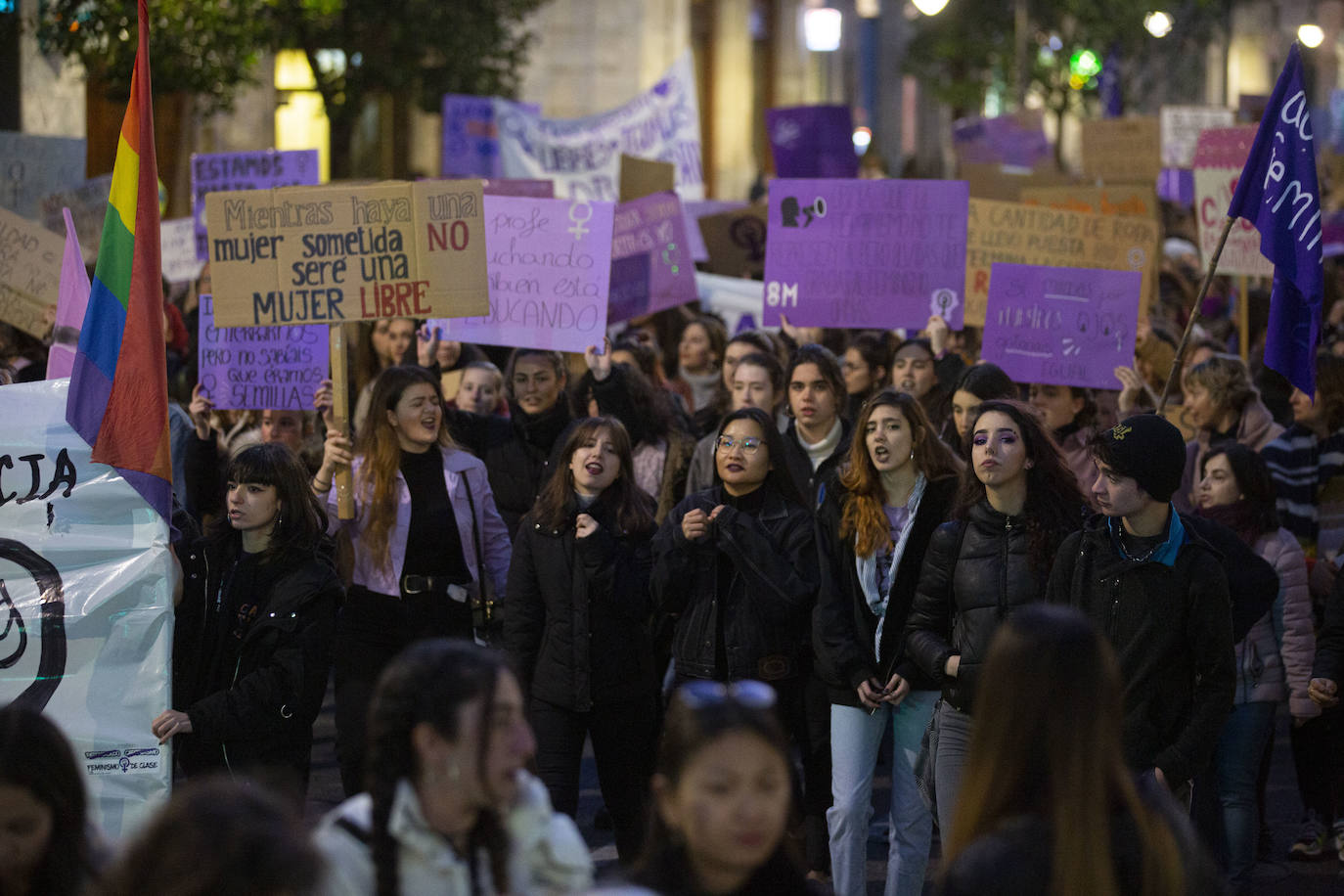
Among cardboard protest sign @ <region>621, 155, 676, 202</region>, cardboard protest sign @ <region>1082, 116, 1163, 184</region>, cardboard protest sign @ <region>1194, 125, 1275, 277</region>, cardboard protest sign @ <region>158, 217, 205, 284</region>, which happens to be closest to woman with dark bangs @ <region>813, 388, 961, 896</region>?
cardboard protest sign @ <region>1194, 125, 1275, 277</region>

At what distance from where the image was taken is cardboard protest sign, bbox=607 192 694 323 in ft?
33.7

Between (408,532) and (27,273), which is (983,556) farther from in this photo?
(27,273)

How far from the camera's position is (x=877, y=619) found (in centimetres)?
573

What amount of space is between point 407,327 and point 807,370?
304 centimetres

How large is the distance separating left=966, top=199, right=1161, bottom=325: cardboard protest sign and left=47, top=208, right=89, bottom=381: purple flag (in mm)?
4968

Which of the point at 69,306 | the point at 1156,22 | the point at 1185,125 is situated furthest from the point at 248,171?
the point at 1156,22

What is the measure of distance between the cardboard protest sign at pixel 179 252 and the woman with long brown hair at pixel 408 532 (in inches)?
254

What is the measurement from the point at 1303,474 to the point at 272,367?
456 centimetres

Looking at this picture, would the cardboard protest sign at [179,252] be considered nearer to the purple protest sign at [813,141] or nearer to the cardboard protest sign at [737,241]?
the cardboard protest sign at [737,241]

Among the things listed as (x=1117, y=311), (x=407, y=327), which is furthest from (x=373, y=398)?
(x=1117, y=311)

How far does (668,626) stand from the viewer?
695cm

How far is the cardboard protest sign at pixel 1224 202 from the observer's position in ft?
34.6

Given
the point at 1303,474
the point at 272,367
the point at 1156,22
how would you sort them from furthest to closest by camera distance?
1. the point at 1156,22
2. the point at 272,367
3. the point at 1303,474

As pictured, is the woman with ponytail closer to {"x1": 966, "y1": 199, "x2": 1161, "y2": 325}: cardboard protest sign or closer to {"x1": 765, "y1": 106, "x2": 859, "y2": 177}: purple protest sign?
{"x1": 966, "y1": 199, "x2": 1161, "y2": 325}: cardboard protest sign
